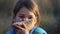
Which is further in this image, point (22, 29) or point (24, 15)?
point (24, 15)

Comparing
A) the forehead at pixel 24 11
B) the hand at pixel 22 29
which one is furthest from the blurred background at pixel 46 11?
the hand at pixel 22 29

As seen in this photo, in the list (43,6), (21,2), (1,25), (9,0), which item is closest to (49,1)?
(43,6)

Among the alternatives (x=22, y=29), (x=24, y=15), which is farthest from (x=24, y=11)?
(x=22, y=29)

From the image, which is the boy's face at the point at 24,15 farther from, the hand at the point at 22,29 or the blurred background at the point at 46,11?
the blurred background at the point at 46,11

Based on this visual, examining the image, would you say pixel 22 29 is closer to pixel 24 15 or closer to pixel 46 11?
pixel 24 15

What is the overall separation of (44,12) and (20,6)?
201 centimetres

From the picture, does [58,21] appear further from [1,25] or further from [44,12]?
[1,25]

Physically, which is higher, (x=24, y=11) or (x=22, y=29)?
(x=24, y=11)

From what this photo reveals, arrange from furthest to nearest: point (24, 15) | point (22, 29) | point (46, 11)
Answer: point (46, 11) < point (24, 15) < point (22, 29)

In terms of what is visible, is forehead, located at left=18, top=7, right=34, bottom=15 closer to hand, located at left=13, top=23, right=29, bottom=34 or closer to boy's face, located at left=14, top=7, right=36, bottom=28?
boy's face, located at left=14, top=7, right=36, bottom=28

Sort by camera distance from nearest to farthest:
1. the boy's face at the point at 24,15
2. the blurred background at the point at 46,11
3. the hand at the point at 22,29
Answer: the hand at the point at 22,29
the boy's face at the point at 24,15
the blurred background at the point at 46,11

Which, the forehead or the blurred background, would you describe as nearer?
the forehead

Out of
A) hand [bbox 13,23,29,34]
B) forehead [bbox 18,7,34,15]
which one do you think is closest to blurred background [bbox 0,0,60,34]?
forehead [bbox 18,7,34,15]

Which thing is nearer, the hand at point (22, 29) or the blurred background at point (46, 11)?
the hand at point (22, 29)
